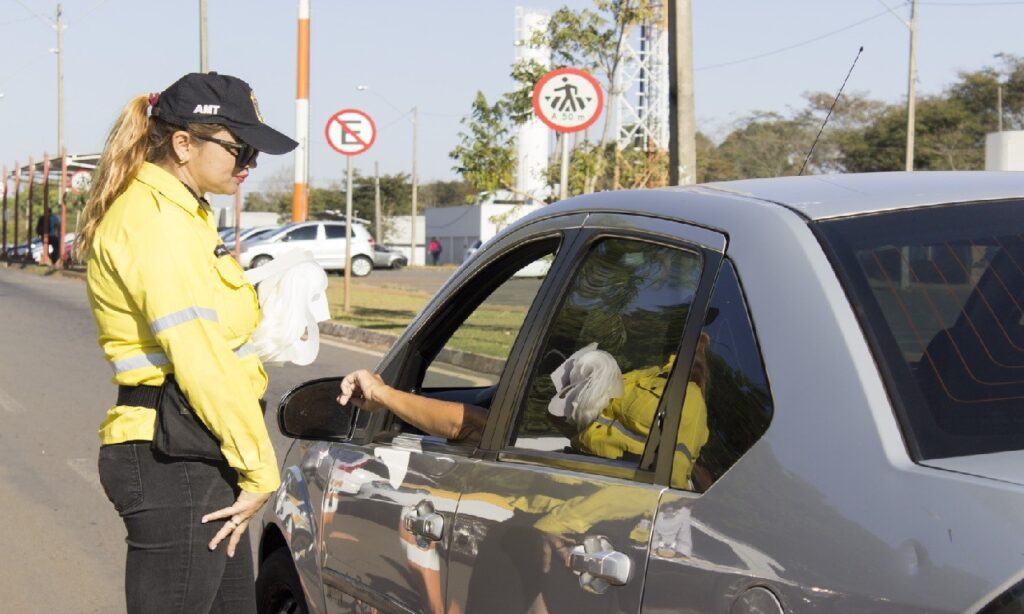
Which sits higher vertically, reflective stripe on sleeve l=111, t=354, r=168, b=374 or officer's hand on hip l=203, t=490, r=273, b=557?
reflective stripe on sleeve l=111, t=354, r=168, b=374

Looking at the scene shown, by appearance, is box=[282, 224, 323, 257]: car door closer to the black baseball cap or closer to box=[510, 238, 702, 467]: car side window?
the black baseball cap

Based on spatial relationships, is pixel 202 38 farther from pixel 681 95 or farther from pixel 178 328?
pixel 178 328

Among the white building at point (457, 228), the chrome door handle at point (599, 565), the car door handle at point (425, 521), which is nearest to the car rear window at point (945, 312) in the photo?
the chrome door handle at point (599, 565)

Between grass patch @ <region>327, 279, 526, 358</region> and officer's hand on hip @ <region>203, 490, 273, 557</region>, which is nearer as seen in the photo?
officer's hand on hip @ <region>203, 490, 273, 557</region>

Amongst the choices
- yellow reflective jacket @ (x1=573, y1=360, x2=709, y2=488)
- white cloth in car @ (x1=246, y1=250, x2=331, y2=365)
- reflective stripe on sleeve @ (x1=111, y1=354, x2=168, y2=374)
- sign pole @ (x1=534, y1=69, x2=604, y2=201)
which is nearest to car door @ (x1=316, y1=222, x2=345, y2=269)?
sign pole @ (x1=534, y1=69, x2=604, y2=201)

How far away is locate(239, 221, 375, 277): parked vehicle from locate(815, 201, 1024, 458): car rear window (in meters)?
36.3

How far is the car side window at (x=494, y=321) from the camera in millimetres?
3336

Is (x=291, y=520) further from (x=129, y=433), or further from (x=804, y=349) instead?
(x=804, y=349)

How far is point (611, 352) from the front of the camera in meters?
2.90

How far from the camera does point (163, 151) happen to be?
126 inches

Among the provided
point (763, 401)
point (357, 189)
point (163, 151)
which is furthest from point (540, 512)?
point (357, 189)

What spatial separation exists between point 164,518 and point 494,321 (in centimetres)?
133

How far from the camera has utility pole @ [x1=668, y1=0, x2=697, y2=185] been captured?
12.8 metres

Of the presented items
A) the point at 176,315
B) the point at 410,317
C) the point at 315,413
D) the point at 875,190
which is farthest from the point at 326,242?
the point at 875,190
